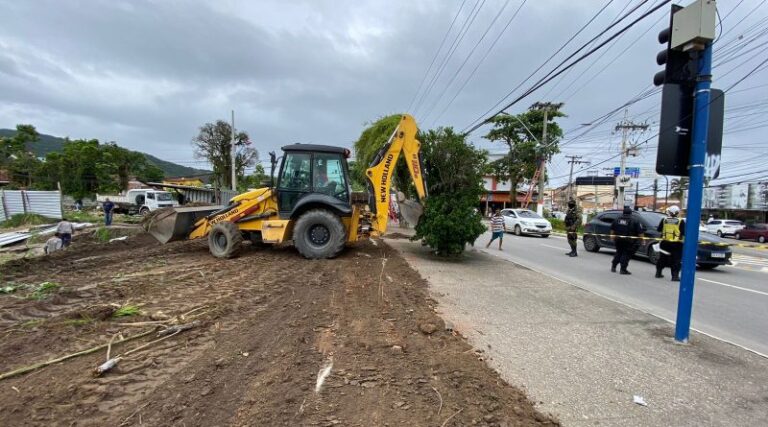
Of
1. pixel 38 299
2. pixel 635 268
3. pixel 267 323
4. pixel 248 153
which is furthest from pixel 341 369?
pixel 248 153

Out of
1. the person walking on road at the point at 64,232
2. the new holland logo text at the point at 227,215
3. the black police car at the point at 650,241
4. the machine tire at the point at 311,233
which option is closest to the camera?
the machine tire at the point at 311,233

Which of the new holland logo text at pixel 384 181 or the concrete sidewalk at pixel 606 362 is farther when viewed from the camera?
the new holland logo text at pixel 384 181

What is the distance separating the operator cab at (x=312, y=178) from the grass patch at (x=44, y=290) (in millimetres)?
4491

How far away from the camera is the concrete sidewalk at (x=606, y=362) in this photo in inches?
122

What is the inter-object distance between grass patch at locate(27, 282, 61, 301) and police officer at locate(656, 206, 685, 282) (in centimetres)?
1163

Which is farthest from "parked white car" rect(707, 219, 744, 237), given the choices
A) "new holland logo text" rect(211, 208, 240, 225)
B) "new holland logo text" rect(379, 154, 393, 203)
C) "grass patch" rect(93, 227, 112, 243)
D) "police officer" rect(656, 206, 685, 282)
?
"grass patch" rect(93, 227, 112, 243)

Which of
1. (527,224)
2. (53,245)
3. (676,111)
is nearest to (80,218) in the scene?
(53,245)

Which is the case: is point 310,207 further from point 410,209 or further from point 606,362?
point 606,362

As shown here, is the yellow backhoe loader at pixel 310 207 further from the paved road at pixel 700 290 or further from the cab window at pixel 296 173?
the paved road at pixel 700 290

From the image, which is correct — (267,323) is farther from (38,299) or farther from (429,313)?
(38,299)

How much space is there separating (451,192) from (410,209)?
3.74 feet

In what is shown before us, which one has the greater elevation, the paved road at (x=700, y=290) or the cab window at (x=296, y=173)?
the cab window at (x=296, y=173)

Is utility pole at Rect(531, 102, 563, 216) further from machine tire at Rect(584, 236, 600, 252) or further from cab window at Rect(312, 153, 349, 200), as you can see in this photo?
cab window at Rect(312, 153, 349, 200)

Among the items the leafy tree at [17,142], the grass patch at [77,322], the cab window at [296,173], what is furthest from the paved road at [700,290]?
the leafy tree at [17,142]
